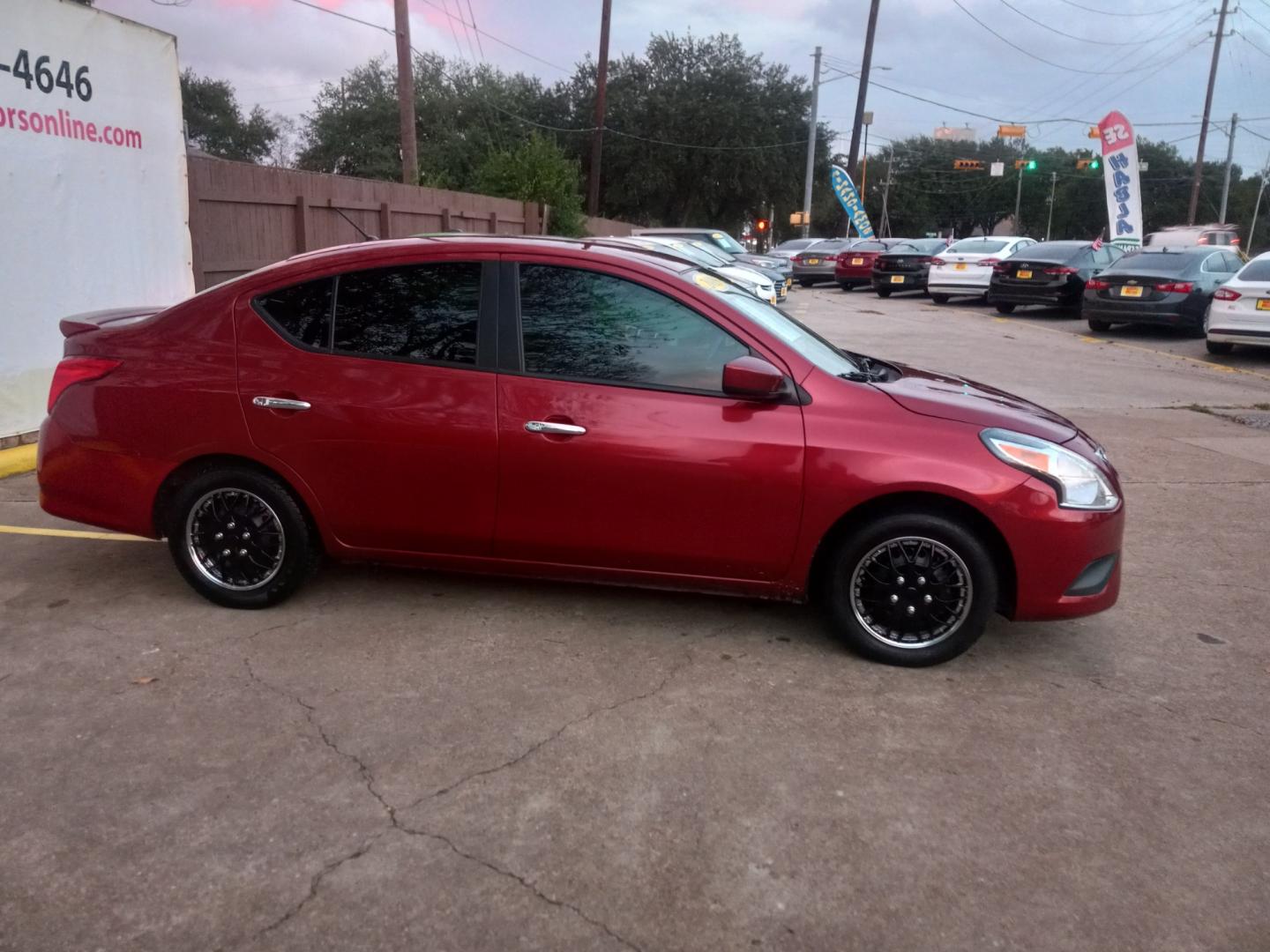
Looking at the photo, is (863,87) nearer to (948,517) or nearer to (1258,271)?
(1258,271)

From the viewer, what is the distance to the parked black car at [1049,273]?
815 inches

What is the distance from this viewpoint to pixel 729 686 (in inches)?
156

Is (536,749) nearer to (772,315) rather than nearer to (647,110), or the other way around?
(772,315)

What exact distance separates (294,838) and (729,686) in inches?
66.6

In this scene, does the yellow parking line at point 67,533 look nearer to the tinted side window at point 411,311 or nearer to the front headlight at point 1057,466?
the tinted side window at point 411,311

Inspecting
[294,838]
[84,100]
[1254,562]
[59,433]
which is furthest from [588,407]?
[84,100]

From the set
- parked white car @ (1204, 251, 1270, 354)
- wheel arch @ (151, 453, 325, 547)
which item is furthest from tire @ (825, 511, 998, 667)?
parked white car @ (1204, 251, 1270, 354)

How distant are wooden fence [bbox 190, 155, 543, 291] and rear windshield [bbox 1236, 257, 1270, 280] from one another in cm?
1201

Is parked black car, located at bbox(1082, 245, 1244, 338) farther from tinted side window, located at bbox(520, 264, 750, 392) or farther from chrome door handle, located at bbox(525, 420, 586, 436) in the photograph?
chrome door handle, located at bbox(525, 420, 586, 436)

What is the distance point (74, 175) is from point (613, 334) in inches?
216

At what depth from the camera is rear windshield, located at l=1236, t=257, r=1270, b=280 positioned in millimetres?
A: 14266

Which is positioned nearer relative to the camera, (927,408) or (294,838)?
(294,838)

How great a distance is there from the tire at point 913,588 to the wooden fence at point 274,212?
16.5 feet

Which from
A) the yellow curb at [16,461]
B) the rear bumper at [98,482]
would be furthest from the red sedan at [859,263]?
the rear bumper at [98,482]
